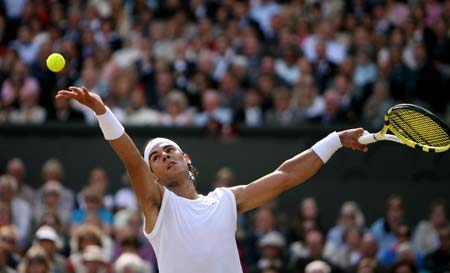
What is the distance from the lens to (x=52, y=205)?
13273 millimetres

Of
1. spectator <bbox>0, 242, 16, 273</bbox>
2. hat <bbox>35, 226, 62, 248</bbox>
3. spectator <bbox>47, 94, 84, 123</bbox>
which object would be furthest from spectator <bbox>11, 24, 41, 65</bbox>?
spectator <bbox>0, 242, 16, 273</bbox>

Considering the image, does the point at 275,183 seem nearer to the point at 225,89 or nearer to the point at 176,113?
the point at 176,113

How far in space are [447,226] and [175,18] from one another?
546 centimetres

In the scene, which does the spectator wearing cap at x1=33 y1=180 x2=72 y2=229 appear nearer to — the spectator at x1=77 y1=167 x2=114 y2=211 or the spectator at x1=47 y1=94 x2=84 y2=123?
the spectator at x1=77 y1=167 x2=114 y2=211

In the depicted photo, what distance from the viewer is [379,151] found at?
13.6 meters

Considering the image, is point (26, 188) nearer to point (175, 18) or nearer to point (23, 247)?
point (23, 247)

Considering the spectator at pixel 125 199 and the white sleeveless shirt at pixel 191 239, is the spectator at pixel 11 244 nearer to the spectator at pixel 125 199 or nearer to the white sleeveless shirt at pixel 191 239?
the spectator at pixel 125 199

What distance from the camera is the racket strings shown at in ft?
24.2

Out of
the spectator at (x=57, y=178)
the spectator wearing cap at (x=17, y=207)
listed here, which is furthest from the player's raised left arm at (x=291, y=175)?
the spectator at (x=57, y=178)

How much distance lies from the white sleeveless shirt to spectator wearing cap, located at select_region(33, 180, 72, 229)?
625cm

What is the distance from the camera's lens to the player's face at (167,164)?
7.32 metres

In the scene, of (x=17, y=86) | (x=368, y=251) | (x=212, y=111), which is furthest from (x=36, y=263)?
(x=17, y=86)

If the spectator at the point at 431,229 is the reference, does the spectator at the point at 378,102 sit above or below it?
above

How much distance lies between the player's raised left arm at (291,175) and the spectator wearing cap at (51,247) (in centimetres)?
445
